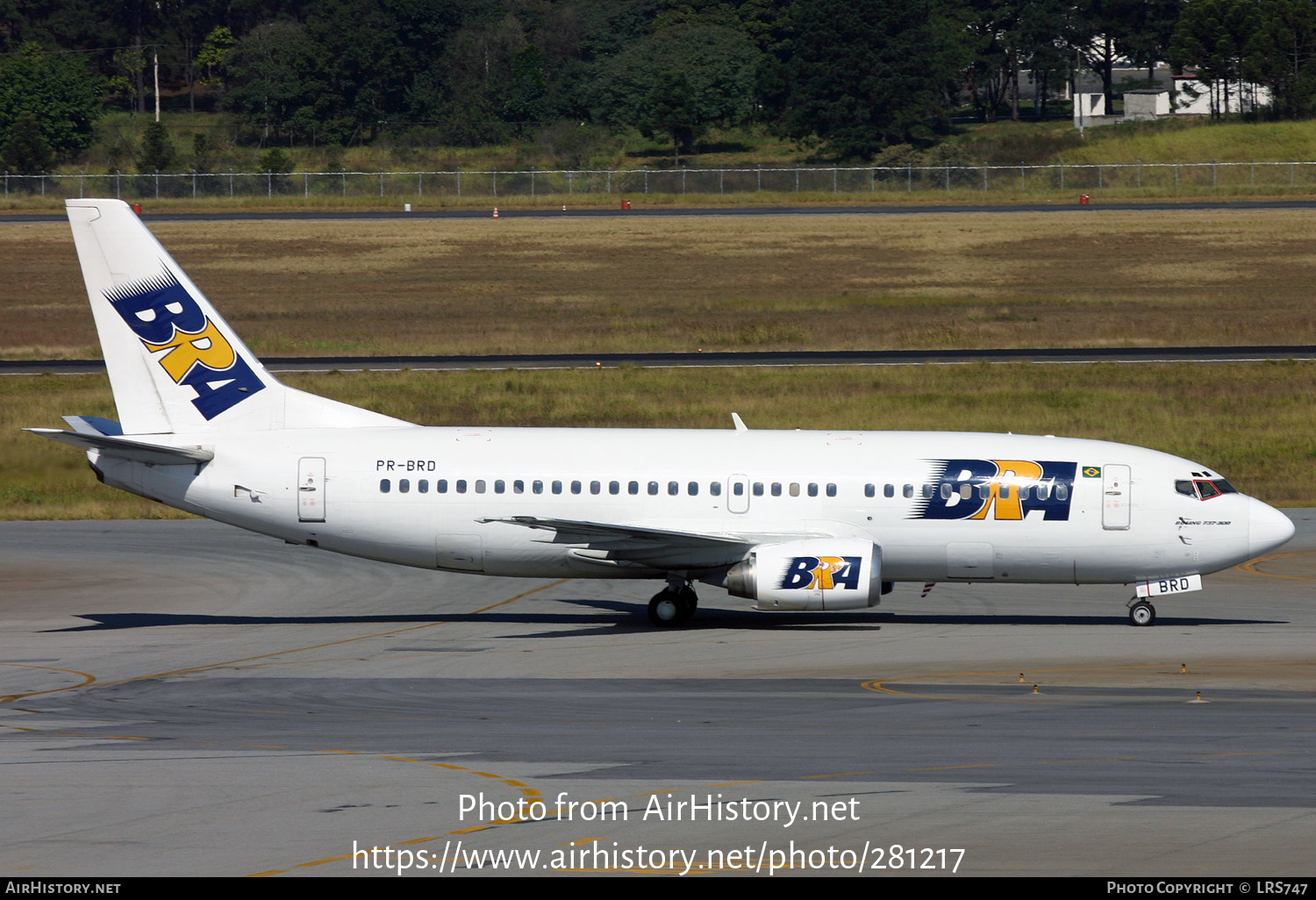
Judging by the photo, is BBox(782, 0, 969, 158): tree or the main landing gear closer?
the main landing gear

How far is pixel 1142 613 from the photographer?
31.2 meters

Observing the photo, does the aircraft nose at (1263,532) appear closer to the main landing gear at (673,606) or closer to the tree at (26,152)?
the main landing gear at (673,606)

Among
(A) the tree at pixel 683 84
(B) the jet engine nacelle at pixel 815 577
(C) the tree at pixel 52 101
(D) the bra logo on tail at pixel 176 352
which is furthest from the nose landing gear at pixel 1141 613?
(C) the tree at pixel 52 101

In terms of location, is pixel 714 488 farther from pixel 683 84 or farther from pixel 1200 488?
pixel 683 84

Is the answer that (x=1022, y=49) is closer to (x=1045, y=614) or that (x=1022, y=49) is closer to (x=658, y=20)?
(x=658, y=20)

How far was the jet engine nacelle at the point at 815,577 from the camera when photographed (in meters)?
30.0

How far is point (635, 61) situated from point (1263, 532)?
148 metres

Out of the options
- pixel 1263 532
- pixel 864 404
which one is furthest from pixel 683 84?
pixel 1263 532

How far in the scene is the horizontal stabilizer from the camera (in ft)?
102

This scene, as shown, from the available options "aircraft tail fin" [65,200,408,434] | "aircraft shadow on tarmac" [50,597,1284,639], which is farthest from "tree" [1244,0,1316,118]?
"aircraft tail fin" [65,200,408,434]

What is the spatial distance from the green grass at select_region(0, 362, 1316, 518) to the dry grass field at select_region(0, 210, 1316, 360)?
977 cm

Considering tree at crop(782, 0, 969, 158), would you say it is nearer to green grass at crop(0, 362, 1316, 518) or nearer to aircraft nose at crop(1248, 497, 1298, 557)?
green grass at crop(0, 362, 1316, 518)

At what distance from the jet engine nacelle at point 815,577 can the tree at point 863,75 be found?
12816 centimetres

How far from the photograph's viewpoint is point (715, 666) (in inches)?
1081
